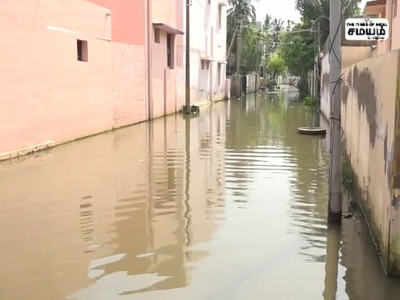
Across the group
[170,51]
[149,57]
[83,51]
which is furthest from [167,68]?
[83,51]

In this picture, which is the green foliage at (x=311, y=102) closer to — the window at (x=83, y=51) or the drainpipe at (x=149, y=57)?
the drainpipe at (x=149, y=57)

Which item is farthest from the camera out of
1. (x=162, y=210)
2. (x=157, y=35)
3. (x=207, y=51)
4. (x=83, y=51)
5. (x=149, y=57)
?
(x=207, y=51)

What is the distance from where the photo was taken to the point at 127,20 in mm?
20469

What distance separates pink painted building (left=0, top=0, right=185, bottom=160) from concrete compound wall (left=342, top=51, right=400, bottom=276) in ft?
24.9

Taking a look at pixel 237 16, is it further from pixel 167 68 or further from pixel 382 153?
pixel 382 153

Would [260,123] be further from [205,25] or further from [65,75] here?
[205,25]

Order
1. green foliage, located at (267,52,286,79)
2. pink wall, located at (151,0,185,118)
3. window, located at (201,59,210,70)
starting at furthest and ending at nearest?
green foliage, located at (267,52,286,79)
window, located at (201,59,210,70)
pink wall, located at (151,0,185,118)

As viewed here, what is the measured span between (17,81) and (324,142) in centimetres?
834

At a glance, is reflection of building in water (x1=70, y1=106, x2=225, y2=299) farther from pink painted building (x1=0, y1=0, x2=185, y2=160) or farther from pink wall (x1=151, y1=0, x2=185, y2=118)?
pink wall (x1=151, y1=0, x2=185, y2=118)

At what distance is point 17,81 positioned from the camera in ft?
40.0

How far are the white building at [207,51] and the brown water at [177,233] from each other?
20781 mm

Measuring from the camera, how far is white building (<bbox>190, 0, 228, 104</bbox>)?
32.6 m

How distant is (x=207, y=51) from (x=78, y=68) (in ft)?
71.8

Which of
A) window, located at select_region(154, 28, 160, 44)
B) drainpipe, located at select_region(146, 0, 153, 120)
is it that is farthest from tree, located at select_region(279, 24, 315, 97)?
drainpipe, located at select_region(146, 0, 153, 120)
